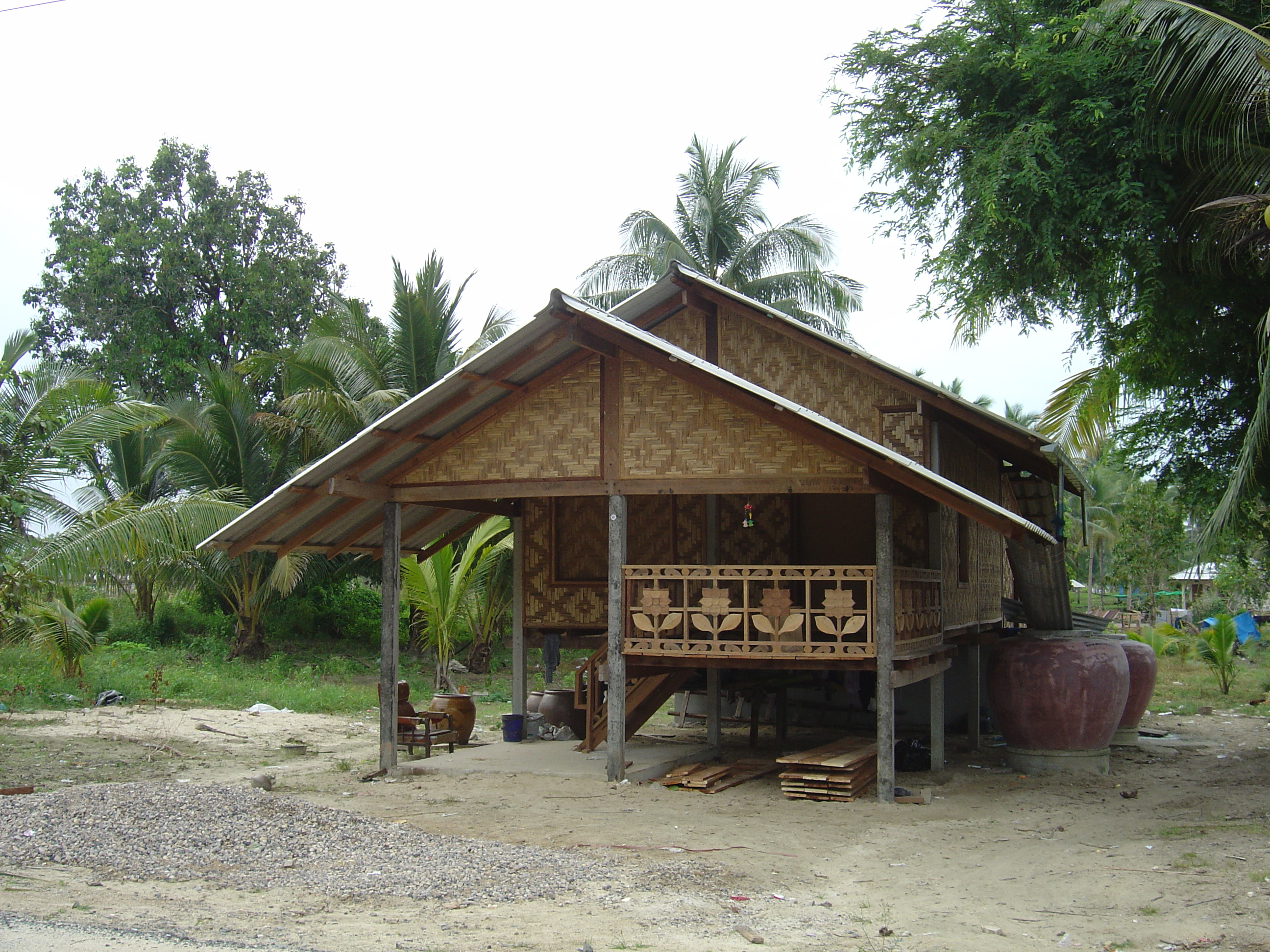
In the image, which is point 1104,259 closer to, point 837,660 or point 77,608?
point 837,660

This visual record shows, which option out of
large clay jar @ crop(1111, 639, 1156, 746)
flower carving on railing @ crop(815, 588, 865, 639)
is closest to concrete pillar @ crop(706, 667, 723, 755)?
flower carving on railing @ crop(815, 588, 865, 639)

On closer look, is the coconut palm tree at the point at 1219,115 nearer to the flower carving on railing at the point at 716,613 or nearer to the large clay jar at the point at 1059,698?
the large clay jar at the point at 1059,698

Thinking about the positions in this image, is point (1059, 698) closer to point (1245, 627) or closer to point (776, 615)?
point (776, 615)

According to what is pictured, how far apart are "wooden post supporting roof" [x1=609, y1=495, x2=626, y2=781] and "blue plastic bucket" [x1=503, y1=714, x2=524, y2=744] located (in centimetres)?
373

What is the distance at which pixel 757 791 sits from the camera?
37.5 ft

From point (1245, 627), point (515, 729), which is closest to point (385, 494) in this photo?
point (515, 729)

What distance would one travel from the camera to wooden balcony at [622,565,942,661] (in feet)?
35.5

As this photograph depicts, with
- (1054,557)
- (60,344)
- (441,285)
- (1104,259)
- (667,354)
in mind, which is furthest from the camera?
(60,344)

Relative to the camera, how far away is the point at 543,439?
38.0 feet

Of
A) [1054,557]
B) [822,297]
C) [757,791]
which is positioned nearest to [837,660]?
[757,791]

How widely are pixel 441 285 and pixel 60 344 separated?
54.7ft

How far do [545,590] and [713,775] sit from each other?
451cm

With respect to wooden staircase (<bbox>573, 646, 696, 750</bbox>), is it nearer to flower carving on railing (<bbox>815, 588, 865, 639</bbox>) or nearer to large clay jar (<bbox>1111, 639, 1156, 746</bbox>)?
flower carving on railing (<bbox>815, 588, 865, 639</bbox>)

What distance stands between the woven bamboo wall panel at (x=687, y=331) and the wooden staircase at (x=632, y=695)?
419 centimetres
